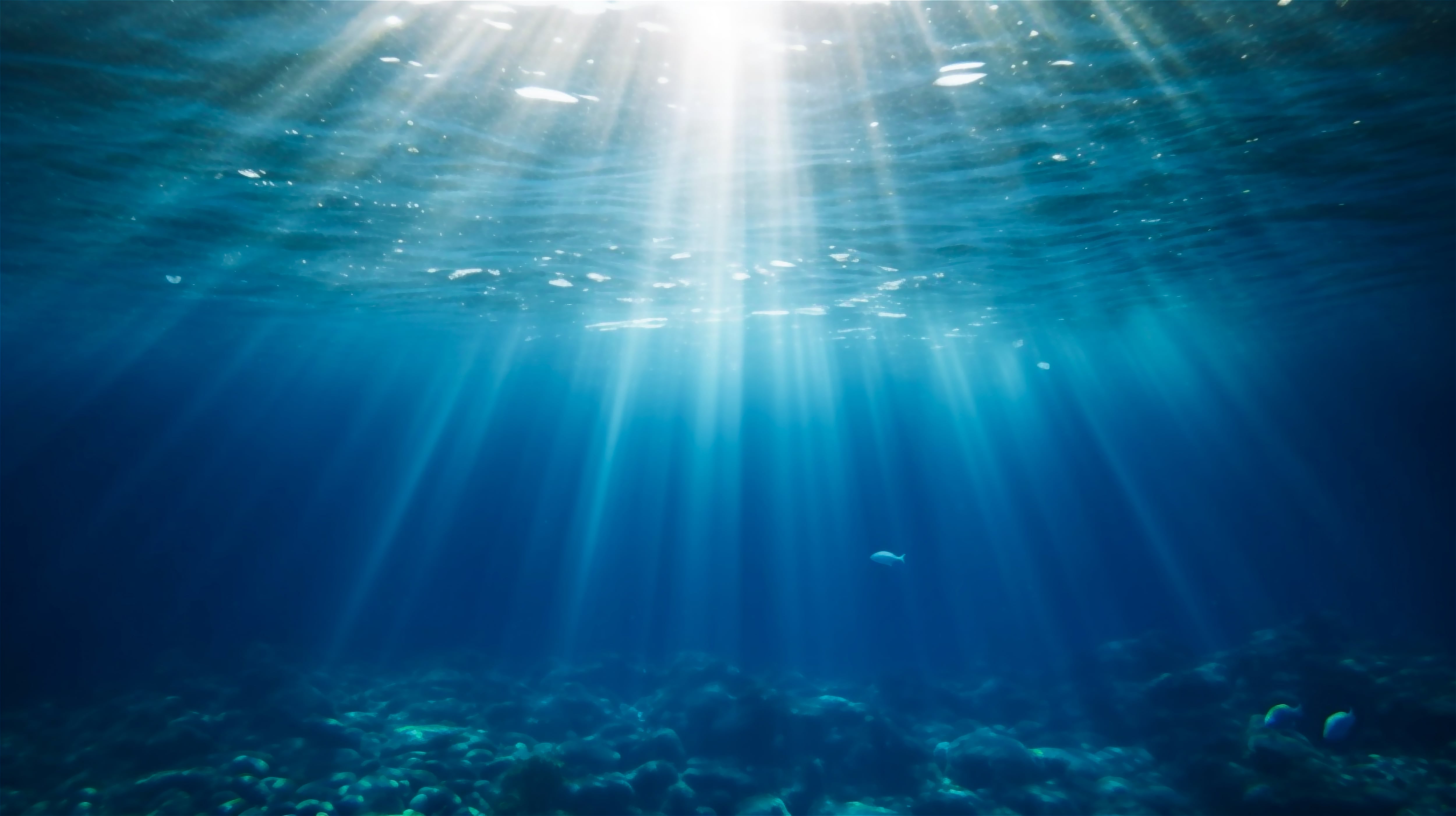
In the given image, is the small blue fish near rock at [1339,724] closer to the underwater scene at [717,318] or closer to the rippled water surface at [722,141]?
the underwater scene at [717,318]

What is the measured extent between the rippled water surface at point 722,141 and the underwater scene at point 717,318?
0.09m

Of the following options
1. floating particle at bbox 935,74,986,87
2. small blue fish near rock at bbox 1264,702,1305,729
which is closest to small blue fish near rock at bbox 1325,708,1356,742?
small blue fish near rock at bbox 1264,702,1305,729

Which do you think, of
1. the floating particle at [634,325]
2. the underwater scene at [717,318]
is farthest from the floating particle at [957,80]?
the floating particle at [634,325]

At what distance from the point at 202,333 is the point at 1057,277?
133 feet

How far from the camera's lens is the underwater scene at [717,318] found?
360 inches

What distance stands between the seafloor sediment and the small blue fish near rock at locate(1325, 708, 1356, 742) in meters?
1.65

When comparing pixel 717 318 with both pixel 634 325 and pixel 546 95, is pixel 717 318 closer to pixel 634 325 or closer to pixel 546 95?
pixel 634 325

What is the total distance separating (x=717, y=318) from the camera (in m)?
30.2

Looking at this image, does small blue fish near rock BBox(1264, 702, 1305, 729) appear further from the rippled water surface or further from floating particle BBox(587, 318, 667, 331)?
floating particle BBox(587, 318, 667, 331)

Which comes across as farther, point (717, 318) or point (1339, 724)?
point (717, 318)

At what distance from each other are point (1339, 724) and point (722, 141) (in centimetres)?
1411

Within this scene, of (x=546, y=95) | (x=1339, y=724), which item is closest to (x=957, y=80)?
(x=546, y=95)

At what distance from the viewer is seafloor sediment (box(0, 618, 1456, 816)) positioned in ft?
44.0

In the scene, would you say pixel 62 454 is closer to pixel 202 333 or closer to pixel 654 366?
pixel 202 333
